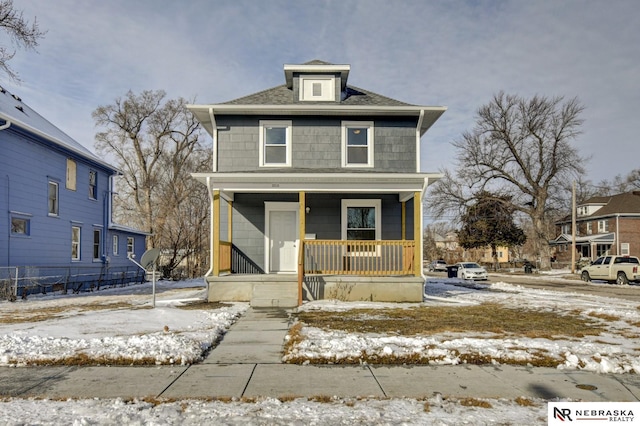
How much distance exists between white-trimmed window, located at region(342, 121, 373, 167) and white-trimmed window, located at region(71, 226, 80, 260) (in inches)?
519

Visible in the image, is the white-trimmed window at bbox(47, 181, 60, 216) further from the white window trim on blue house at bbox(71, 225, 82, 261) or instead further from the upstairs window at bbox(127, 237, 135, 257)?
the upstairs window at bbox(127, 237, 135, 257)

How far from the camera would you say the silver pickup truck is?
915 inches

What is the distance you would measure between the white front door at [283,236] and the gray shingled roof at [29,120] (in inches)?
364

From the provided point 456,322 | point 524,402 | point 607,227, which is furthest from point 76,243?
point 607,227

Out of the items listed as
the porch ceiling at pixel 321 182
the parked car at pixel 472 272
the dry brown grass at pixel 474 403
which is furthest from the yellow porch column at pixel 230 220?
the parked car at pixel 472 272

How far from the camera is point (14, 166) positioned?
52.7ft

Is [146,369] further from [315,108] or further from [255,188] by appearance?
[315,108]

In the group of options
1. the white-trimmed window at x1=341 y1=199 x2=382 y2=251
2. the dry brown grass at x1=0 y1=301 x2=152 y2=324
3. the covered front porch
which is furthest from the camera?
the white-trimmed window at x1=341 y1=199 x2=382 y2=251

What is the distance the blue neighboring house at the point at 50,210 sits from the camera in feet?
51.7

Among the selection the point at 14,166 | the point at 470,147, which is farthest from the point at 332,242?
the point at 470,147

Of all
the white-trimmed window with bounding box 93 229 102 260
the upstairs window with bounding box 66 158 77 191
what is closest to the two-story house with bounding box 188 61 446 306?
the upstairs window with bounding box 66 158 77 191

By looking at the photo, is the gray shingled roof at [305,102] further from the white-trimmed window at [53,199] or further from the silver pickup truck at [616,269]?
the silver pickup truck at [616,269]

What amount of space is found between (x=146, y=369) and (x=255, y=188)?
788 centimetres

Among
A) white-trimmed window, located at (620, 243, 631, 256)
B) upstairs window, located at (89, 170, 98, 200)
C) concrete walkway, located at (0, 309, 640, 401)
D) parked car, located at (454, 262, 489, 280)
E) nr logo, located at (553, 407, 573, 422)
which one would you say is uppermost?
upstairs window, located at (89, 170, 98, 200)
